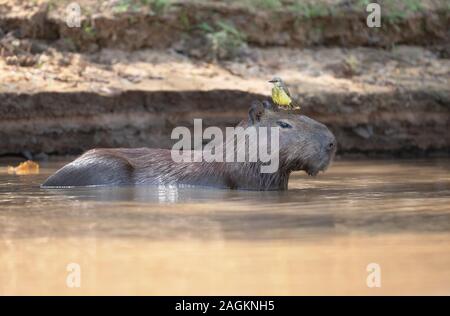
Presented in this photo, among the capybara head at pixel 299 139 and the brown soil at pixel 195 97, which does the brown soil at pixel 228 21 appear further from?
the capybara head at pixel 299 139

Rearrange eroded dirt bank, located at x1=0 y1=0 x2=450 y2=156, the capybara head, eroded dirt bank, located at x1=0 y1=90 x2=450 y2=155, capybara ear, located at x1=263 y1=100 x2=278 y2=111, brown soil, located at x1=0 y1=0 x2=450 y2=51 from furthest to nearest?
brown soil, located at x1=0 y1=0 x2=450 y2=51 → eroded dirt bank, located at x1=0 y1=0 x2=450 y2=156 → eroded dirt bank, located at x1=0 y1=90 x2=450 y2=155 → capybara ear, located at x1=263 y1=100 x2=278 y2=111 → the capybara head

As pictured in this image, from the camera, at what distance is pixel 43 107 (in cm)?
1196

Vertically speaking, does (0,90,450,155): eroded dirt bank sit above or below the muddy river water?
above

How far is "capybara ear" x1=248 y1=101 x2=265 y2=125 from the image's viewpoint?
28.8 feet

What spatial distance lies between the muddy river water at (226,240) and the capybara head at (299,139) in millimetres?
256

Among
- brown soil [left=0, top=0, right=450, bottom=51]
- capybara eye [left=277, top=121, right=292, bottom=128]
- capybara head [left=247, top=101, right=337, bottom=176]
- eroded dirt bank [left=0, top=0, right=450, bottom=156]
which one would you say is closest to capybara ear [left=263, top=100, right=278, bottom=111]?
capybara head [left=247, top=101, right=337, bottom=176]

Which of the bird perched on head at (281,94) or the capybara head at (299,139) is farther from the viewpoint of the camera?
the bird perched on head at (281,94)

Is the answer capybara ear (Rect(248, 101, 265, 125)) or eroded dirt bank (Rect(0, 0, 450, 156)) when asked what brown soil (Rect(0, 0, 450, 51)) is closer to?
eroded dirt bank (Rect(0, 0, 450, 156))

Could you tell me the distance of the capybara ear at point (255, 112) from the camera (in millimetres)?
8791

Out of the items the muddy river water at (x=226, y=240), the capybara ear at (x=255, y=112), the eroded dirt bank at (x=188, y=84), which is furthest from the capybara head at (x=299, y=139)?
the eroded dirt bank at (x=188, y=84)

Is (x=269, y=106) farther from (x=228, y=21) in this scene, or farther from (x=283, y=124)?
(x=228, y=21)

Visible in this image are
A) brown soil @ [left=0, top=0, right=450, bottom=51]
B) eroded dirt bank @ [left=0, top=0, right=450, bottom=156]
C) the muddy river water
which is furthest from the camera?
brown soil @ [left=0, top=0, right=450, bottom=51]
